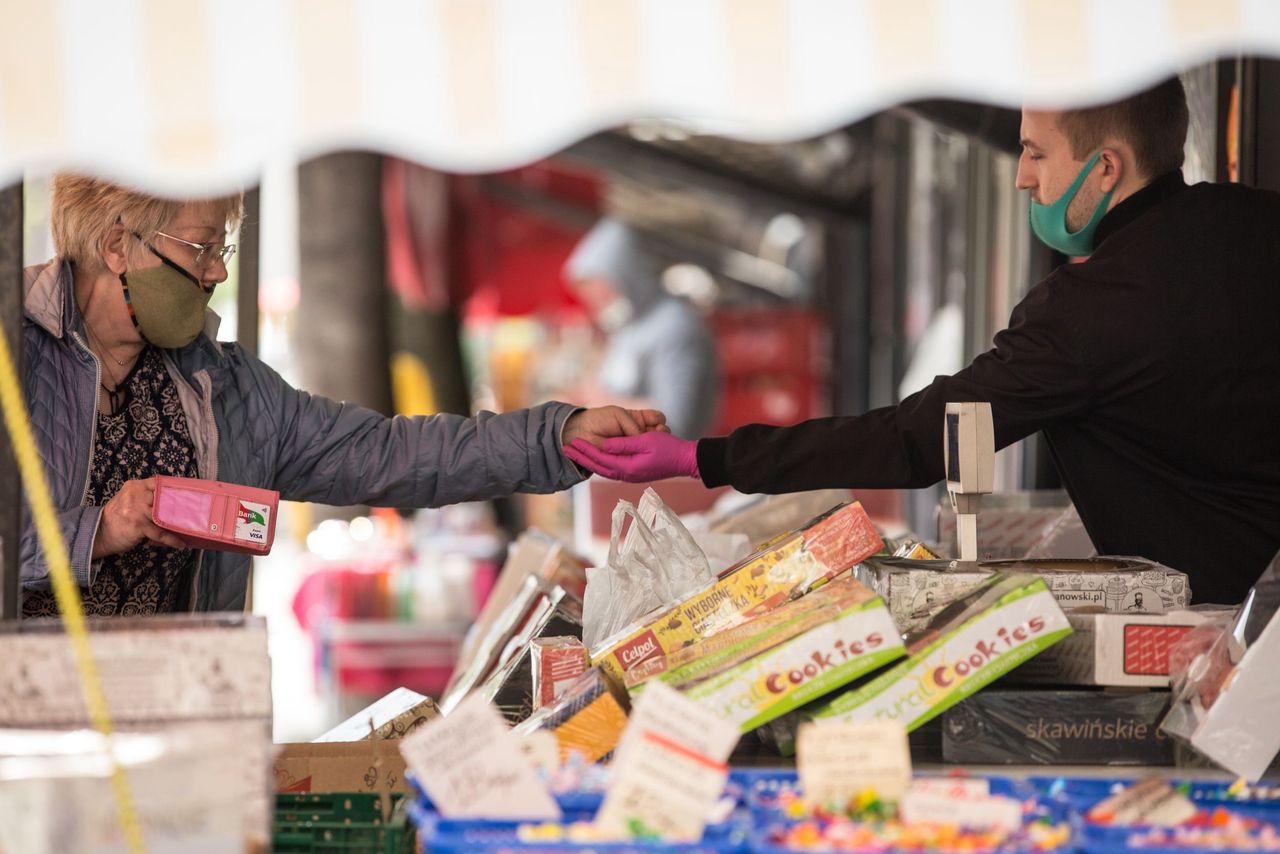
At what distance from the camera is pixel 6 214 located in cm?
202

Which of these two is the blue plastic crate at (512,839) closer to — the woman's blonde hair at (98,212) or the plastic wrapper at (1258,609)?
the plastic wrapper at (1258,609)

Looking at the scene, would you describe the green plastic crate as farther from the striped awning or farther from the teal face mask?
the teal face mask

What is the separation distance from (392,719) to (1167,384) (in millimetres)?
1574

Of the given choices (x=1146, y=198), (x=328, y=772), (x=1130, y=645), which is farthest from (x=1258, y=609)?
(x=328, y=772)

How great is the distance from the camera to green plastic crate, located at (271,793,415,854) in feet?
6.58

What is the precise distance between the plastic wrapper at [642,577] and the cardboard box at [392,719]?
356mm

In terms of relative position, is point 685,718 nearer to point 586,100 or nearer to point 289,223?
point 586,100

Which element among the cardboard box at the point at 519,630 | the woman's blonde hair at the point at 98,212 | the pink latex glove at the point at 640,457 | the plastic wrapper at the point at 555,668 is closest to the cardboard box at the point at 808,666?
the plastic wrapper at the point at 555,668

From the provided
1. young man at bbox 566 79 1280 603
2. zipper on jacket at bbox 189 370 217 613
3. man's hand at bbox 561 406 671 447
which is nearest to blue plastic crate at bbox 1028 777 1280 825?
young man at bbox 566 79 1280 603

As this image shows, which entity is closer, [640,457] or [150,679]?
[150,679]

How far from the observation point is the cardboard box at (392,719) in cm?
262

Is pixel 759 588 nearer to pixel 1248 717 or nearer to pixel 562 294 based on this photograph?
pixel 1248 717

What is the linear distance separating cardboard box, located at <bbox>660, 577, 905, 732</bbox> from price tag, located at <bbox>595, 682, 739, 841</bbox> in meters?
0.29

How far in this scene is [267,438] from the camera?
2881mm
